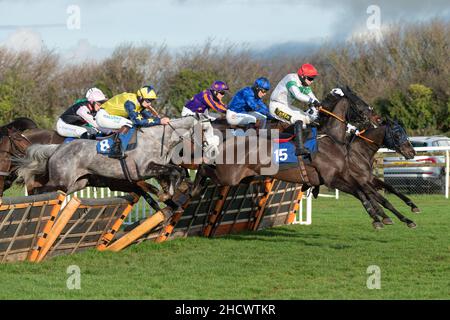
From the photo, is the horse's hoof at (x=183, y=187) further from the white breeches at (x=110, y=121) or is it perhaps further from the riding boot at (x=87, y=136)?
the riding boot at (x=87, y=136)

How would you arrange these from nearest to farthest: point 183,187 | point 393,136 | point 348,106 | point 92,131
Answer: point 183,187 < point 348,106 < point 92,131 < point 393,136

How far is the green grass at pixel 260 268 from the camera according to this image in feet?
23.8

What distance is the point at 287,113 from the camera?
10.9 m

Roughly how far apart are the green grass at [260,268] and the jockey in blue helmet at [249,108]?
1562 mm

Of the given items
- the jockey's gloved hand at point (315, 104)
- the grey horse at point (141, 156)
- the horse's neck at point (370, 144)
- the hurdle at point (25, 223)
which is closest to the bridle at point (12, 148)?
the grey horse at point (141, 156)

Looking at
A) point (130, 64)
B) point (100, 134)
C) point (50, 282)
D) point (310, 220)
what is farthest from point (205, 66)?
point (50, 282)

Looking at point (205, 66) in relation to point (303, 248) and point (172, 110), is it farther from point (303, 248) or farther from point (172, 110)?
point (303, 248)

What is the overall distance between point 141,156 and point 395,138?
13.0 ft

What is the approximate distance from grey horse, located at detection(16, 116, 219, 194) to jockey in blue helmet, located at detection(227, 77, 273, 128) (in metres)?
0.90

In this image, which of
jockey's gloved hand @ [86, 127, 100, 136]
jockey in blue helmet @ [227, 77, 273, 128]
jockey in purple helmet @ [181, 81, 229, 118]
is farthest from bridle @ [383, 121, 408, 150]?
jockey's gloved hand @ [86, 127, 100, 136]

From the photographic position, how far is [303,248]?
34.3 feet

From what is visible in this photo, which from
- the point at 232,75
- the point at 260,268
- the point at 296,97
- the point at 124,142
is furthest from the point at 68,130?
the point at 232,75

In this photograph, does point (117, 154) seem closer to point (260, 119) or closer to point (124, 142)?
point (124, 142)
